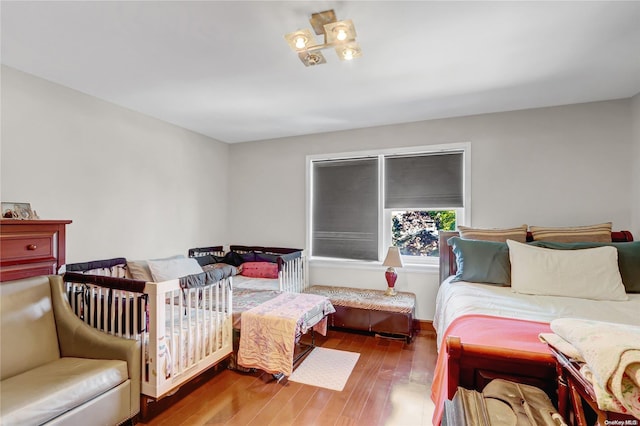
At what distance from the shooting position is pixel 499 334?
1.46 metres

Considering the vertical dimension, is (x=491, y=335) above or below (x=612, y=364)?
below

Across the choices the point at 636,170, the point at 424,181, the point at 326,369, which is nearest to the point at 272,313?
the point at 326,369

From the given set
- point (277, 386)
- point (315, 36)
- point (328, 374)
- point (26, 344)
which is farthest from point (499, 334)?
point (26, 344)

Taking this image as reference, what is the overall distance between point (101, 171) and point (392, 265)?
3.10m

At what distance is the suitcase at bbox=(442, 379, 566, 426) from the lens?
96 cm

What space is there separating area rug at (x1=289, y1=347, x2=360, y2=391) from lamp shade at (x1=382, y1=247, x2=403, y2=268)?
3.35 ft

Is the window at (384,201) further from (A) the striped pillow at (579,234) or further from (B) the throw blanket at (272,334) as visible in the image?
(B) the throw blanket at (272,334)

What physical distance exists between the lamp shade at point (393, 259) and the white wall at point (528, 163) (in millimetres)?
281

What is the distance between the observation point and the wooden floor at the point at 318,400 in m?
1.92

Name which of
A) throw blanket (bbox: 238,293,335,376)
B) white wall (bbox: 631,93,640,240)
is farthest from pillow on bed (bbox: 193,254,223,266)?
white wall (bbox: 631,93,640,240)

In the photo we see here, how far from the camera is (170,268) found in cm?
293

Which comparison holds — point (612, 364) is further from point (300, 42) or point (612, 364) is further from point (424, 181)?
point (424, 181)

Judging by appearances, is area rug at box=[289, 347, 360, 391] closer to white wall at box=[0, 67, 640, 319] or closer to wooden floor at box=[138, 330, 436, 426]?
wooden floor at box=[138, 330, 436, 426]

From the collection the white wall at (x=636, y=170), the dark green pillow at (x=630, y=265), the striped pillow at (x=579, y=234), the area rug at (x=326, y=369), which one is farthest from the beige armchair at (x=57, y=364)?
the white wall at (x=636, y=170)
